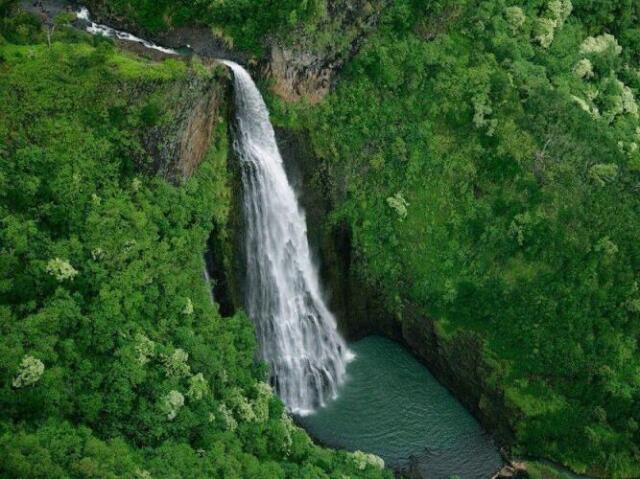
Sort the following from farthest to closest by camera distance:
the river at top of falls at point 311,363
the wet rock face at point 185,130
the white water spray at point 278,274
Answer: the river at top of falls at point 311,363 → the white water spray at point 278,274 → the wet rock face at point 185,130

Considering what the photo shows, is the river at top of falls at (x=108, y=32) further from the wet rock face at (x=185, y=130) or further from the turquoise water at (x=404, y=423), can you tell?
the turquoise water at (x=404, y=423)

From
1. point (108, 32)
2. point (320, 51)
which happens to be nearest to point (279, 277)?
point (320, 51)

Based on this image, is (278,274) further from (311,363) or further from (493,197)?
(493,197)

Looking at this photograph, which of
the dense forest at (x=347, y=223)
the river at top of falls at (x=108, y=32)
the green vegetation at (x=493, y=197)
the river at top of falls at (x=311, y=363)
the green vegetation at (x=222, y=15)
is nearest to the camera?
the dense forest at (x=347, y=223)

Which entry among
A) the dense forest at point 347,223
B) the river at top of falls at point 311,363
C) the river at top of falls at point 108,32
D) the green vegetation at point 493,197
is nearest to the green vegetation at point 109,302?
the dense forest at point 347,223

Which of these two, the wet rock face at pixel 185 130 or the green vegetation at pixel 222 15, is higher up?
the green vegetation at pixel 222 15

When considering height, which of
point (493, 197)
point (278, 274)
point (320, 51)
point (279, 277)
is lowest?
point (279, 277)

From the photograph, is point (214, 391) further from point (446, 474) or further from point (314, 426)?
Answer: point (446, 474)
